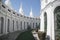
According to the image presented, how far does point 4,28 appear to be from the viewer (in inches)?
875

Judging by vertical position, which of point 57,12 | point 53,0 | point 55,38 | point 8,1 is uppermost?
point 8,1

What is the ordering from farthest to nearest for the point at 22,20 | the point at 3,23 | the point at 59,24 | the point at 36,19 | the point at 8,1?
the point at 36,19 → the point at 8,1 → the point at 22,20 → the point at 3,23 → the point at 59,24

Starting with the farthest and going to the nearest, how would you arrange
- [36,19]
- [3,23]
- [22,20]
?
[36,19], [22,20], [3,23]

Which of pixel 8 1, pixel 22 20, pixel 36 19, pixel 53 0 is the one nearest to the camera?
pixel 53 0

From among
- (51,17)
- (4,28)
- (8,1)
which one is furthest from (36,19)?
(51,17)

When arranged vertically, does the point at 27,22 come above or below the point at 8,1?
below

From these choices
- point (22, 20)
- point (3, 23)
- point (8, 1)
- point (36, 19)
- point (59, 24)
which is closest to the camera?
point (59, 24)

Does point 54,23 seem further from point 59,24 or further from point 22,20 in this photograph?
point 22,20

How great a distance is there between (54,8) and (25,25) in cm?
2496

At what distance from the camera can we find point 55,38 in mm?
14445

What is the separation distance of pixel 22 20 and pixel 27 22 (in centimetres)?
431

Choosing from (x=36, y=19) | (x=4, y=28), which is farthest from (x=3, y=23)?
(x=36, y=19)

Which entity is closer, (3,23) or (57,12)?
(57,12)

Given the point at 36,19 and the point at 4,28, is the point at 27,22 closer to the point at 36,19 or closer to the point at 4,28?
the point at 36,19
